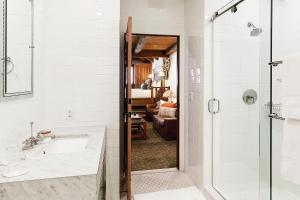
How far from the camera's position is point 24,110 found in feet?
5.44

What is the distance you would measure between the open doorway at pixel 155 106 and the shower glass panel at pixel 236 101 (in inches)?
33.7

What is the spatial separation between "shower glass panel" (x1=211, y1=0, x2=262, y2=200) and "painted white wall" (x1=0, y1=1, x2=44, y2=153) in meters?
1.91

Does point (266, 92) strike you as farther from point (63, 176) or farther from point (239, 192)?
point (63, 176)

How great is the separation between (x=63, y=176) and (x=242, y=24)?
237 centimetres

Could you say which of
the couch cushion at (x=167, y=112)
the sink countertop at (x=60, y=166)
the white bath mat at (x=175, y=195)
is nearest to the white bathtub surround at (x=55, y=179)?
the sink countertop at (x=60, y=166)

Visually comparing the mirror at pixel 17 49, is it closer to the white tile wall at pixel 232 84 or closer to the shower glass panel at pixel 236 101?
the white tile wall at pixel 232 84

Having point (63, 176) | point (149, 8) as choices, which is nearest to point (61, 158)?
point (63, 176)

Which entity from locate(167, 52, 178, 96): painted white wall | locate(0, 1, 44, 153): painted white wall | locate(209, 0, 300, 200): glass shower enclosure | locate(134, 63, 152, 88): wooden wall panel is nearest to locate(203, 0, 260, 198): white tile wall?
locate(209, 0, 300, 200): glass shower enclosure

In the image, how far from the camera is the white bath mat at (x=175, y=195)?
2.42 metres

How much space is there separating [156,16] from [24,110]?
2.21m

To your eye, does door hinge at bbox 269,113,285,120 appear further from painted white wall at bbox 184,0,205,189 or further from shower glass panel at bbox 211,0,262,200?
painted white wall at bbox 184,0,205,189

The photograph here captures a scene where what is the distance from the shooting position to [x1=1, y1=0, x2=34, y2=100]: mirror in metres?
1.35

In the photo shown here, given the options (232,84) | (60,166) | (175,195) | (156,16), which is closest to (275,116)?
(232,84)

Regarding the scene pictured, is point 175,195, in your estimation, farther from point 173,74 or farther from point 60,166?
point 173,74
